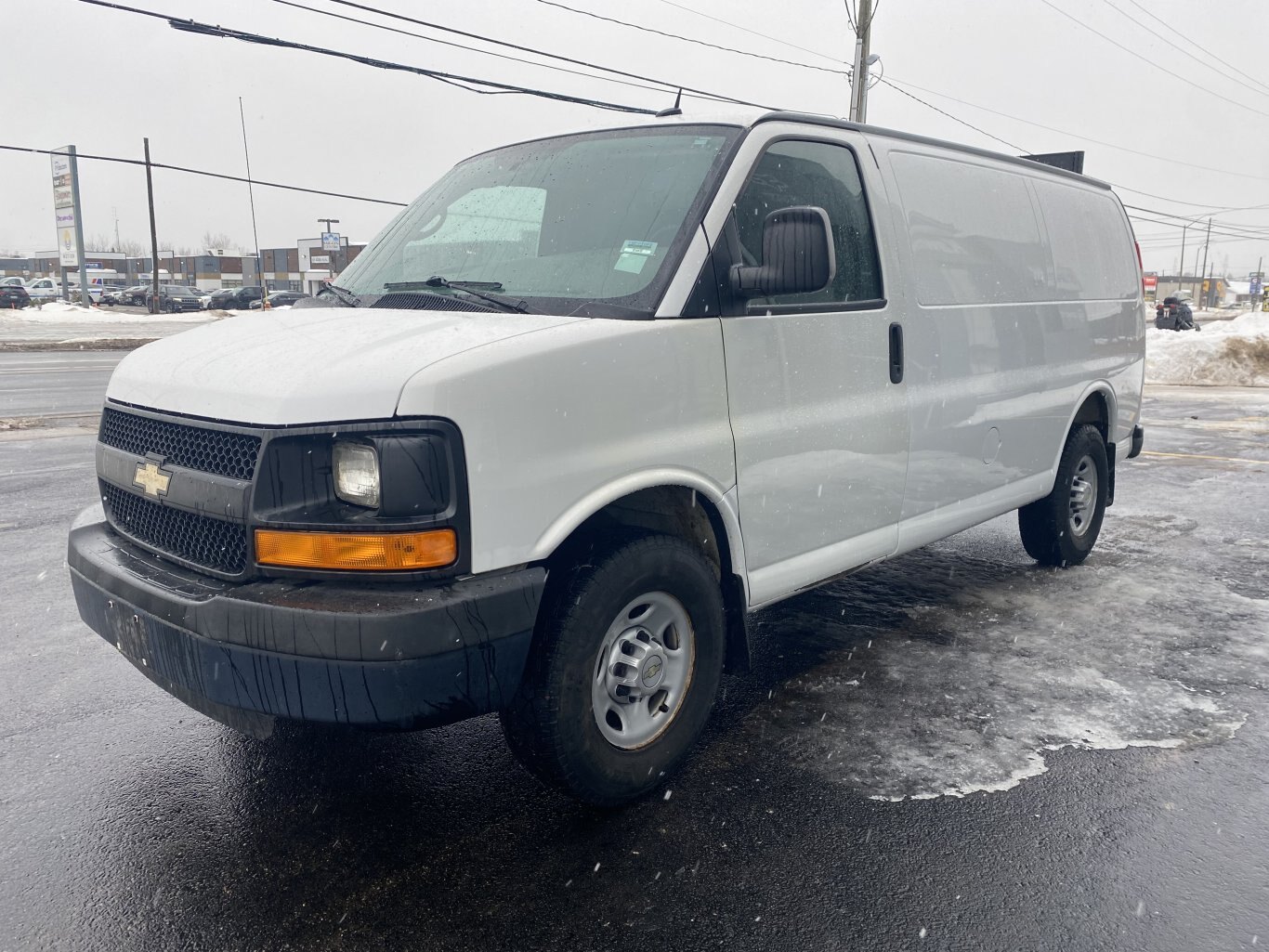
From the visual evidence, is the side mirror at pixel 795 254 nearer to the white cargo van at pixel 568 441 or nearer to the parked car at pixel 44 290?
the white cargo van at pixel 568 441

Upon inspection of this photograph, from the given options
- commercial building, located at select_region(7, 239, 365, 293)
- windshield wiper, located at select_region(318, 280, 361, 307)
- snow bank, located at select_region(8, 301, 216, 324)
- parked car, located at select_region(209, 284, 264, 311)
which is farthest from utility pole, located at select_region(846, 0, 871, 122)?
commercial building, located at select_region(7, 239, 365, 293)

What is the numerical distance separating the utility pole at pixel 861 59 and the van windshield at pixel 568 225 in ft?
65.5

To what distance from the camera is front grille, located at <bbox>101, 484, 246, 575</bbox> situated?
268 centimetres

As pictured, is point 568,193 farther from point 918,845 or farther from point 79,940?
point 79,940

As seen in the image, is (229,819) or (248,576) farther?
(229,819)

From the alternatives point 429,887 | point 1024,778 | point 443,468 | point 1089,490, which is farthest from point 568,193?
point 1089,490

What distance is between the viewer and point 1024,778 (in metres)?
3.32

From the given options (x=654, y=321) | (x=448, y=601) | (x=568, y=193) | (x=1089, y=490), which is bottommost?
(x=1089, y=490)

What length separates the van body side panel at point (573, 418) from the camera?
99.8 inches

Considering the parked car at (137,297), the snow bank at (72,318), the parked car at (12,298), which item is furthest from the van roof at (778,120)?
the parked car at (137,297)

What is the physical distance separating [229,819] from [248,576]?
0.91 metres

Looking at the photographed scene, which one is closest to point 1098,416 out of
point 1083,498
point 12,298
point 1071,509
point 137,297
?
point 1083,498

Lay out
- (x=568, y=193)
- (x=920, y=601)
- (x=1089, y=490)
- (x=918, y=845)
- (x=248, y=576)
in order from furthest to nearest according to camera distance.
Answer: (x=1089, y=490)
(x=920, y=601)
(x=568, y=193)
(x=918, y=845)
(x=248, y=576)

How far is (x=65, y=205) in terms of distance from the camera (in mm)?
48906
